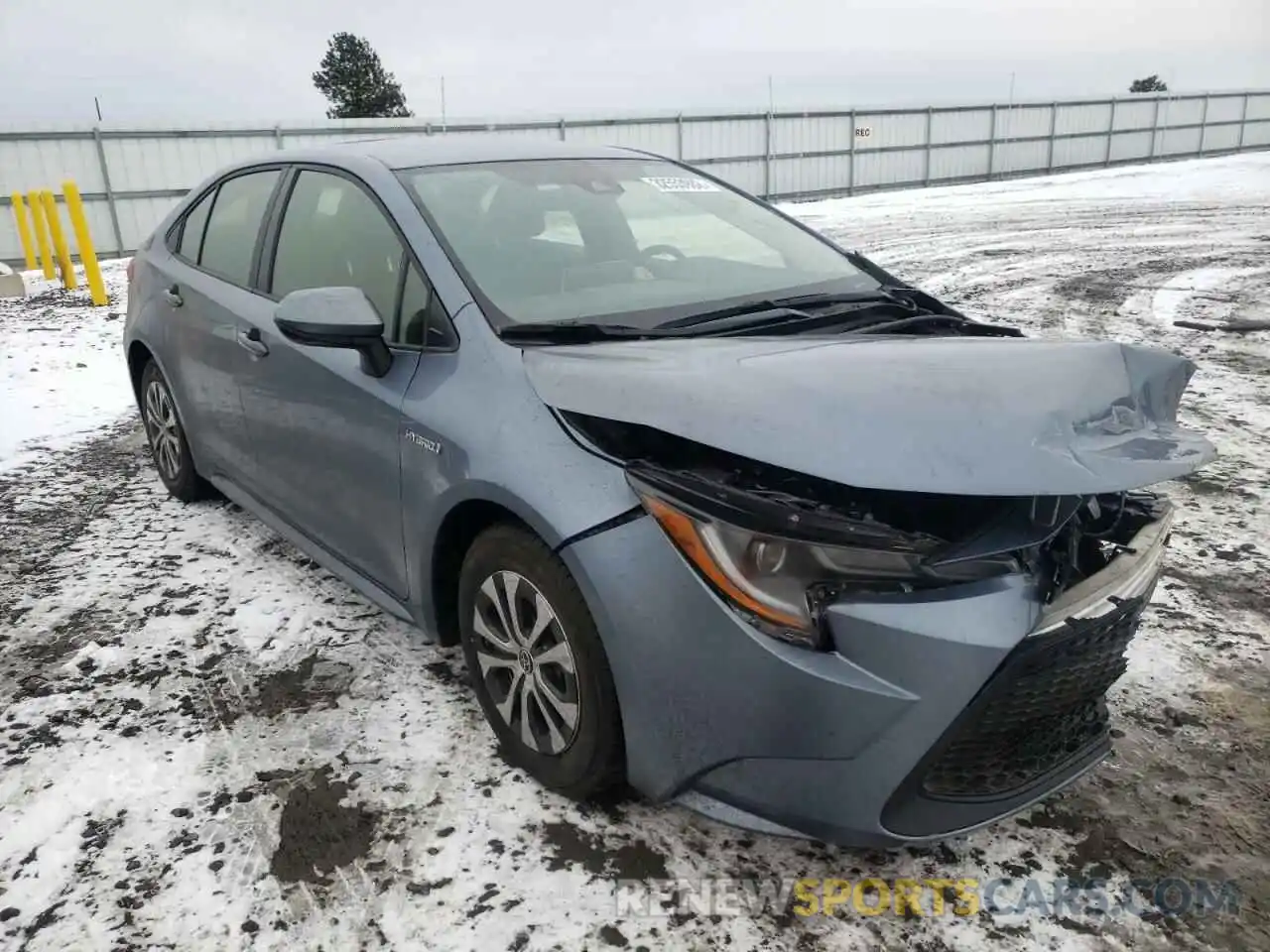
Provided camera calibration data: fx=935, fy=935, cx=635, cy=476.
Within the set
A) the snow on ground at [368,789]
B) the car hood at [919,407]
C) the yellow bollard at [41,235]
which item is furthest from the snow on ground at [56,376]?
the car hood at [919,407]

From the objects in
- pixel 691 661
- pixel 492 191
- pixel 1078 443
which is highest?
pixel 492 191

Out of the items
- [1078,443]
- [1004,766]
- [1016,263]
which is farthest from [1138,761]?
[1016,263]

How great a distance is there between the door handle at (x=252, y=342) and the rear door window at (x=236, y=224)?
0.25 m

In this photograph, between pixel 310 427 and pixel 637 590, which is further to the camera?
pixel 310 427

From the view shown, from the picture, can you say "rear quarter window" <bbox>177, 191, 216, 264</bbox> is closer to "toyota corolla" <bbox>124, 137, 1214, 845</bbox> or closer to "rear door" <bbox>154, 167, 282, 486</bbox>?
"rear door" <bbox>154, 167, 282, 486</bbox>

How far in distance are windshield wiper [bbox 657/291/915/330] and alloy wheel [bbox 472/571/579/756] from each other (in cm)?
81

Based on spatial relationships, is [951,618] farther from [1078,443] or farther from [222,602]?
[222,602]

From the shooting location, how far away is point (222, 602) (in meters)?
3.36

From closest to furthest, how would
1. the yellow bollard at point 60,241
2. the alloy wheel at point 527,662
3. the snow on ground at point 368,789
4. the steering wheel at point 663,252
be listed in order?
1. the snow on ground at point 368,789
2. the alloy wheel at point 527,662
3. the steering wheel at point 663,252
4. the yellow bollard at point 60,241

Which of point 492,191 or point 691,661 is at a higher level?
point 492,191

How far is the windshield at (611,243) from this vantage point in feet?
8.50

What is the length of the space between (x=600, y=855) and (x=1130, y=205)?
18916mm

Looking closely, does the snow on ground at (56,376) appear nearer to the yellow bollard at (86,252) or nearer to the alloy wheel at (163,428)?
the yellow bollard at (86,252)

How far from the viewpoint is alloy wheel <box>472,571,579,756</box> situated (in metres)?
2.12
